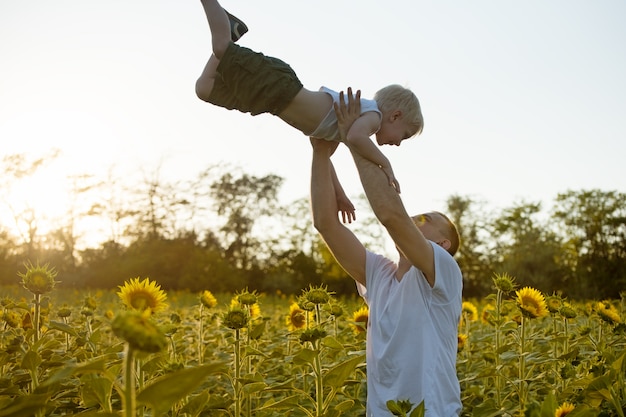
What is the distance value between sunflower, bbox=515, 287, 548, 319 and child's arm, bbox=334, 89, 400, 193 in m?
0.82

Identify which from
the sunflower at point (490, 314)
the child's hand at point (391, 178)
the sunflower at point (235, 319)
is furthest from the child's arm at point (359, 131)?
the sunflower at point (490, 314)

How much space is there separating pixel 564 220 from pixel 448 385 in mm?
24699

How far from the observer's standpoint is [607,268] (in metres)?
17.8

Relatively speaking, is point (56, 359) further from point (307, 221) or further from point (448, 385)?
point (307, 221)

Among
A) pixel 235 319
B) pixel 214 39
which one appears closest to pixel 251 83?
pixel 214 39

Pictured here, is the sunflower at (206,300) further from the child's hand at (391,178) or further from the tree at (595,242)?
the tree at (595,242)

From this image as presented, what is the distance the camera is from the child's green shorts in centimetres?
273

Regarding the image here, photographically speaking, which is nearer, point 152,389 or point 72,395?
point 152,389

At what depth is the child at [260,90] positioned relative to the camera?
273 cm

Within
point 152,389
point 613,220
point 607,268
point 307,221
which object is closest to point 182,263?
point 307,221

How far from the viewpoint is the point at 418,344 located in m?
2.17

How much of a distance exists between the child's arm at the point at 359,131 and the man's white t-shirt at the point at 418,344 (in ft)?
1.27

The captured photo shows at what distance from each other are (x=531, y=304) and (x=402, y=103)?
106cm

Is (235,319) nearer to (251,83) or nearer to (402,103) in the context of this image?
(251,83)
